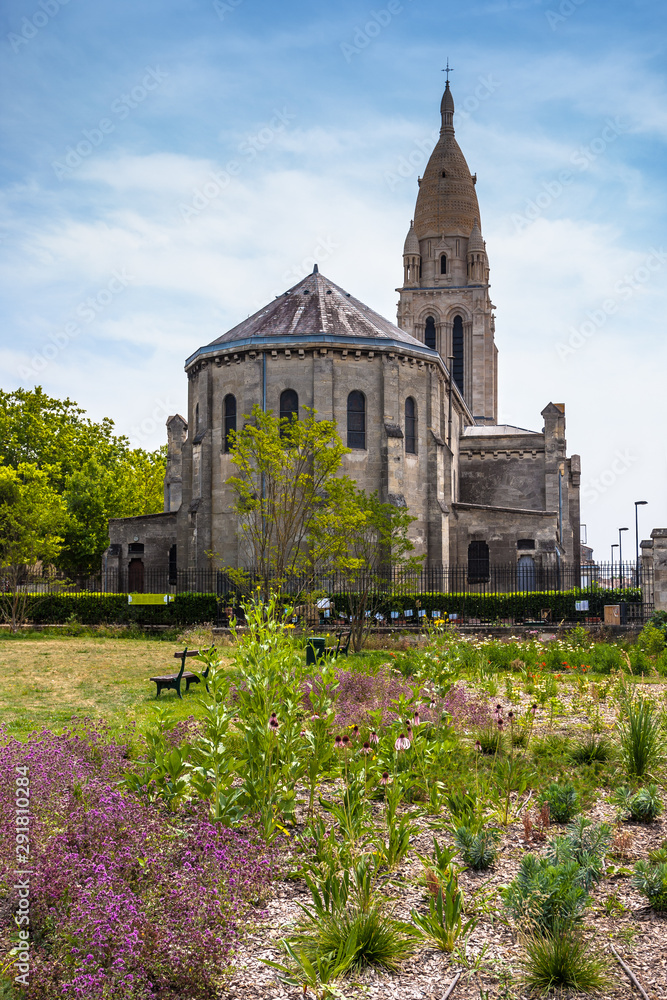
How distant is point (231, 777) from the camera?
6219mm

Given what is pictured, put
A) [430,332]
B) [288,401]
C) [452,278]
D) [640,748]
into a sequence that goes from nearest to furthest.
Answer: [640,748] → [288,401] → [452,278] → [430,332]

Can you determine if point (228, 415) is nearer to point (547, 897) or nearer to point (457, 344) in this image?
point (547, 897)

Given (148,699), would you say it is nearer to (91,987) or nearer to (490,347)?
(91,987)

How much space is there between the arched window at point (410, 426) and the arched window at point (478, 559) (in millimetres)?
5988

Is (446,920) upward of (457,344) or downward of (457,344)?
downward

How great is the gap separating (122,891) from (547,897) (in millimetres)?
2312

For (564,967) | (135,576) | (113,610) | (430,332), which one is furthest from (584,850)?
(430,332)

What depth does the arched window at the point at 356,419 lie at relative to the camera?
103ft

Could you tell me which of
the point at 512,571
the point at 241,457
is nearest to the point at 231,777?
the point at 241,457

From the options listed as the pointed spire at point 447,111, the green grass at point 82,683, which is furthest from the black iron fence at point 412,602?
the pointed spire at point 447,111

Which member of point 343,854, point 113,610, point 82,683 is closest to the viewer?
point 343,854

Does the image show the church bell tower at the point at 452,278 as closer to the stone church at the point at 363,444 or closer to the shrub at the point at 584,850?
the stone church at the point at 363,444

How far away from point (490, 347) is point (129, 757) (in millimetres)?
57236

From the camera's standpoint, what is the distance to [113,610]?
85.0 feet
